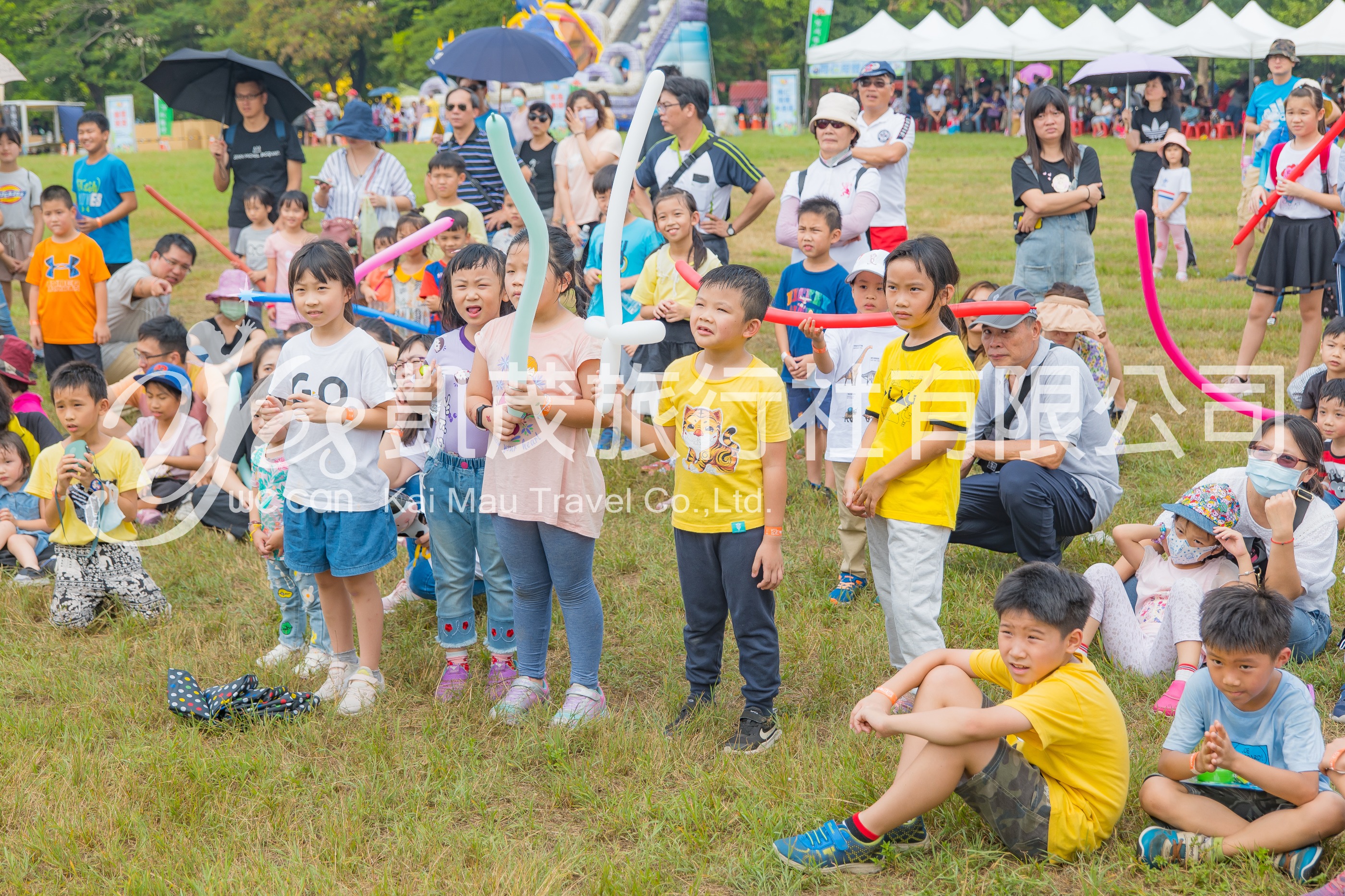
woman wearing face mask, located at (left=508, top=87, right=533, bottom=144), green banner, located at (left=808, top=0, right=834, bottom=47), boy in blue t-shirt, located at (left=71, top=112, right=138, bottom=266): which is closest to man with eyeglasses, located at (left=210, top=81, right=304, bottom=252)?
boy in blue t-shirt, located at (left=71, top=112, right=138, bottom=266)

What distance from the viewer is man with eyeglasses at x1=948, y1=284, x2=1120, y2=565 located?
16.7 ft

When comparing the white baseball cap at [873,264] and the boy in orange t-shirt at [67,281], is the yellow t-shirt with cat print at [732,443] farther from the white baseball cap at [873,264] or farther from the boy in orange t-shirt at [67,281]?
the boy in orange t-shirt at [67,281]

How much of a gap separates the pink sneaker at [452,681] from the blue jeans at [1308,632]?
10.1ft

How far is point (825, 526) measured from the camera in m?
6.02

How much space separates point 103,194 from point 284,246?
2171 mm

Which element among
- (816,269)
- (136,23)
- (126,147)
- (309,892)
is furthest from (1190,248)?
(136,23)

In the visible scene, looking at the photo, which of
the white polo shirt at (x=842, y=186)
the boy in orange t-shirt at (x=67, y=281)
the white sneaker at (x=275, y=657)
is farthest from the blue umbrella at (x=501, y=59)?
the white sneaker at (x=275, y=657)

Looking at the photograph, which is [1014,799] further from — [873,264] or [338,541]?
[873,264]

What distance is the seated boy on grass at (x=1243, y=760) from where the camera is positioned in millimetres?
3141

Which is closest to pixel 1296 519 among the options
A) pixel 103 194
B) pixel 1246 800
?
pixel 1246 800

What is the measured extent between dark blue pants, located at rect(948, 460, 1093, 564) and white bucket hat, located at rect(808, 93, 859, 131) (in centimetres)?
214

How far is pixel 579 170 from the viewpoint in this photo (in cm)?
908

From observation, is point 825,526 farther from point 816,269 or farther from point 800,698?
point 800,698

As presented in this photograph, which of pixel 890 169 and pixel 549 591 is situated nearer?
pixel 549 591
